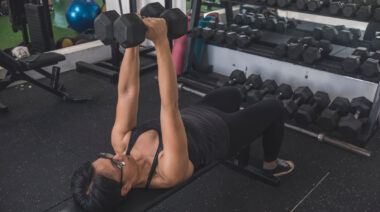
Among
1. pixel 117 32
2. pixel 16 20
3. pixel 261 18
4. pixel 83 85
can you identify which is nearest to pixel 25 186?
pixel 117 32

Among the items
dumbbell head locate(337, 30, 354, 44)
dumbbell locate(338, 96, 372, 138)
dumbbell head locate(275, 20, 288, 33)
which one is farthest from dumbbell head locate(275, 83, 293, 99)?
dumbbell head locate(275, 20, 288, 33)

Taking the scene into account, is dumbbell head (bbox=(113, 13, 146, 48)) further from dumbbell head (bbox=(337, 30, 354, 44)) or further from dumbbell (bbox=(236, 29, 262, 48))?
dumbbell head (bbox=(337, 30, 354, 44))

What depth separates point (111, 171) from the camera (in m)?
1.22

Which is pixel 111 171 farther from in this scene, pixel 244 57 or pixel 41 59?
pixel 244 57

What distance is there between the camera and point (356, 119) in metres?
2.25

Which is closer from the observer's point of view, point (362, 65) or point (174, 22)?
point (174, 22)

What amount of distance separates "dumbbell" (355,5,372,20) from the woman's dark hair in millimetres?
1840

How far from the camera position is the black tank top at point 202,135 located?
1.42 m

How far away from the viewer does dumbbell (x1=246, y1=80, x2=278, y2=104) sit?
2553mm

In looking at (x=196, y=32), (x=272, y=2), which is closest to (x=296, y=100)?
(x=272, y=2)

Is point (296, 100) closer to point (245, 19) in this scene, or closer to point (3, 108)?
point (245, 19)

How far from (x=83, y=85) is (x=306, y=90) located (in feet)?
6.33

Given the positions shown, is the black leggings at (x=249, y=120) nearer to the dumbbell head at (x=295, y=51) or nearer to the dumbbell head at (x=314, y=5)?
the dumbbell head at (x=295, y=51)

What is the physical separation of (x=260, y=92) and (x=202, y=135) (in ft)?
4.00
